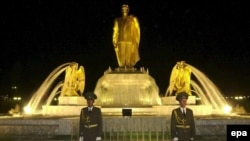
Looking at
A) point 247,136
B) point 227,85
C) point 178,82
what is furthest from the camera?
point 227,85

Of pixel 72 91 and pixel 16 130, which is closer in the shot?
pixel 16 130

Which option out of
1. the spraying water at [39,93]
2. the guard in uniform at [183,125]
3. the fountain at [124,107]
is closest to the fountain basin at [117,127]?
the fountain at [124,107]

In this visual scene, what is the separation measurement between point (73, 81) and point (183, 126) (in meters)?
15.1

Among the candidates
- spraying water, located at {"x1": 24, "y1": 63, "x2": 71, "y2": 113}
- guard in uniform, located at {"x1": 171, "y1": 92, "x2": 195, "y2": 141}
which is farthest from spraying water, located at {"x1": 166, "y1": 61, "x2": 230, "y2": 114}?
guard in uniform, located at {"x1": 171, "y1": 92, "x2": 195, "y2": 141}

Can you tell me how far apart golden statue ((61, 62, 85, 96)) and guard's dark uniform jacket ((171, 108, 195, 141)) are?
14.8 metres

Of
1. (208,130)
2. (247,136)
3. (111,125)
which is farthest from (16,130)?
(247,136)

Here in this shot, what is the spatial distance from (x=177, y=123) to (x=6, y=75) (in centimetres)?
4117

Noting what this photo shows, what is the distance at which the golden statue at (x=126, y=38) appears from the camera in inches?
1005

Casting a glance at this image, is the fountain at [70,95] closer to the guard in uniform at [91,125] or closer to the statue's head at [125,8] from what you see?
the statue's head at [125,8]

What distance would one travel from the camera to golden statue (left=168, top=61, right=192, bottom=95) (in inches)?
912

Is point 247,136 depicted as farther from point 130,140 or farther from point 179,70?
point 179,70

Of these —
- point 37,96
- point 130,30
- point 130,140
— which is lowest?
point 130,140

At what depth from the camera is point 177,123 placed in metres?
9.24

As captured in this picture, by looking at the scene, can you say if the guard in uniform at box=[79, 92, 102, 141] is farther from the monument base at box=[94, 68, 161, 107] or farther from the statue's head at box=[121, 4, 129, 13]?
the statue's head at box=[121, 4, 129, 13]
